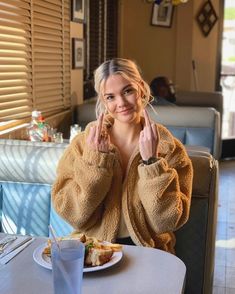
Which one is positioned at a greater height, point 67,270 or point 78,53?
point 78,53

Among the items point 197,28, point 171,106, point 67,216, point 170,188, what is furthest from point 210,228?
point 197,28

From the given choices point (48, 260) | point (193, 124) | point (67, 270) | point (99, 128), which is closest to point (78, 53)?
point (193, 124)

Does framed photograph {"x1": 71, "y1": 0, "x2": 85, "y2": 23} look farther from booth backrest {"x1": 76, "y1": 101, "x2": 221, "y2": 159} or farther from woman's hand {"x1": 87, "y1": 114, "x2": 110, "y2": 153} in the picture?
woman's hand {"x1": 87, "y1": 114, "x2": 110, "y2": 153}

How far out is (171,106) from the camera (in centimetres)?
382

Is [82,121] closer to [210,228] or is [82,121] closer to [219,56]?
[210,228]

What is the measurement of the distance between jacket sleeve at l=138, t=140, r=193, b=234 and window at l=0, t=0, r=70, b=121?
4.39 feet

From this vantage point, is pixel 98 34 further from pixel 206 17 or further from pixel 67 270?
pixel 67 270

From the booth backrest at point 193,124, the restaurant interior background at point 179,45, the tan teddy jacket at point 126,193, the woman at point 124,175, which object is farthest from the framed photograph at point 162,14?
the tan teddy jacket at point 126,193

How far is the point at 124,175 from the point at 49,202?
45 cm

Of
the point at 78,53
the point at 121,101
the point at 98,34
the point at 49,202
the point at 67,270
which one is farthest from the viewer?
the point at 98,34

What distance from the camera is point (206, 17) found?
557 centimetres

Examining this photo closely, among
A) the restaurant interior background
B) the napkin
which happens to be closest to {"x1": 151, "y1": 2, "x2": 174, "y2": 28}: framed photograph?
the restaurant interior background

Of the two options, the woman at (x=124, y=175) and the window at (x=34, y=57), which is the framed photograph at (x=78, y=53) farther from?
the woman at (x=124, y=175)

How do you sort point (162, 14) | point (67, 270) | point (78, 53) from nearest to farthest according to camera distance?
point (67, 270) < point (78, 53) < point (162, 14)
